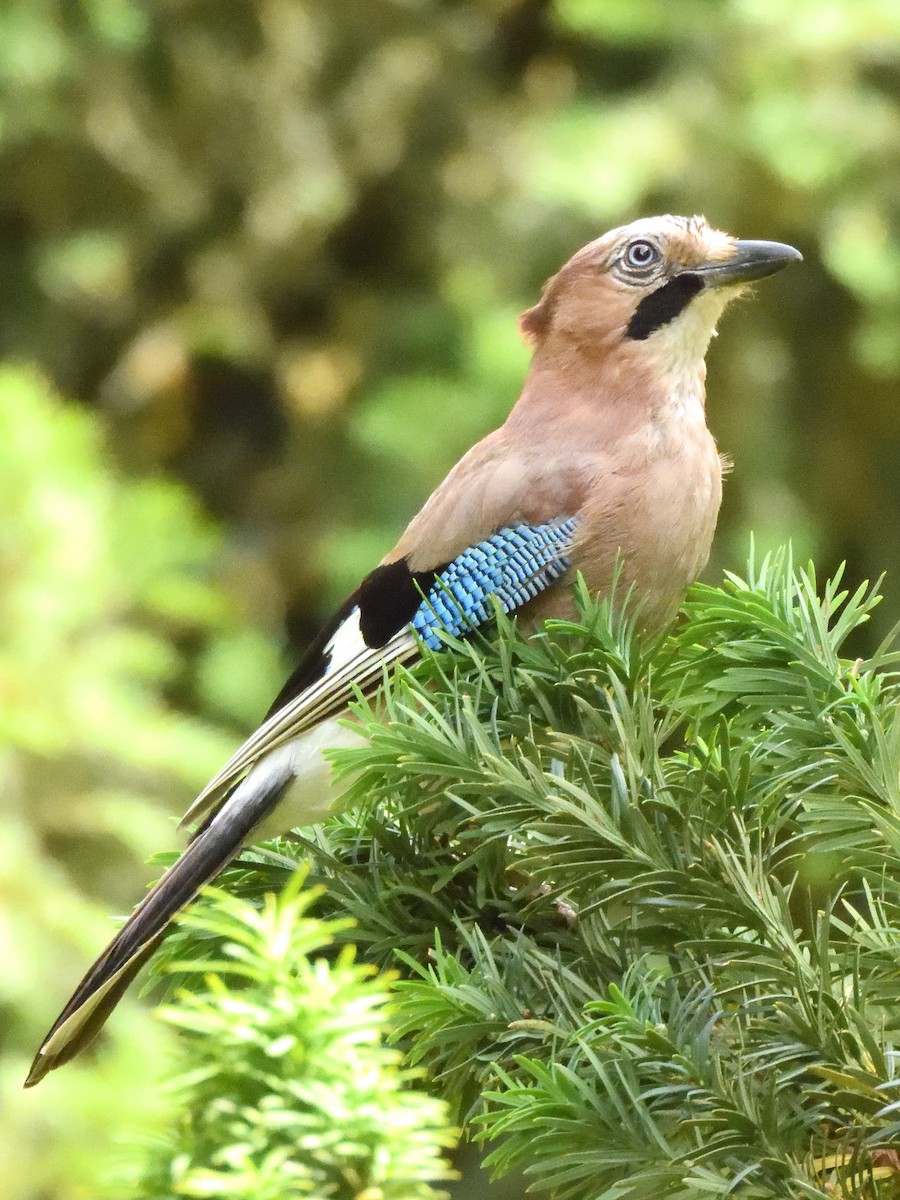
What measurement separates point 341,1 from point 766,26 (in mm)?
1045

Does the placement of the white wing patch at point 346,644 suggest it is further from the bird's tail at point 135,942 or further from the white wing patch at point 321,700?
the bird's tail at point 135,942

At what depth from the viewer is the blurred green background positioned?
2.03m

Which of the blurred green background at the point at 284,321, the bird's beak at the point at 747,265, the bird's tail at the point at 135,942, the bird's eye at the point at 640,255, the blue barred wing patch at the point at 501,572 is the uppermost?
the blurred green background at the point at 284,321

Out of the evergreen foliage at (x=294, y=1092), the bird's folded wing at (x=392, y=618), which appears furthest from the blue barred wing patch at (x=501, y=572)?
the evergreen foliage at (x=294, y=1092)

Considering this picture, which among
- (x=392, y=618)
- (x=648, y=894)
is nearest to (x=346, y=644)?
(x=392, y=618)

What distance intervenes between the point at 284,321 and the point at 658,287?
6.65ft

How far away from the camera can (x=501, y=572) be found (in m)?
1.21

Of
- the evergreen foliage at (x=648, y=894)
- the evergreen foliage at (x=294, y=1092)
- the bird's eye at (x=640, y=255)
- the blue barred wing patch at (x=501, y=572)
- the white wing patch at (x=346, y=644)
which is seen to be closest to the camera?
the evergreen foliage at (x=294, y=1092)

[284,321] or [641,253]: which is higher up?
[284,321]

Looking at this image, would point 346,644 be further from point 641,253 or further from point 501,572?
point 641,253

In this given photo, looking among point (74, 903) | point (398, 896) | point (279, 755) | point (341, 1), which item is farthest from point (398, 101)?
point (398, 896)

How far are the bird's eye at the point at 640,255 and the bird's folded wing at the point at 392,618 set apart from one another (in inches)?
13.0

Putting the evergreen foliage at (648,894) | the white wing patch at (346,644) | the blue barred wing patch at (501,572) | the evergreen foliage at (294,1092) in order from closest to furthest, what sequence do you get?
the evergreen foliage at (294,1092)
the evergreen foliage at (648,894)
the blue barred wing patch at (501,572)
the white wing patch at (346,644)

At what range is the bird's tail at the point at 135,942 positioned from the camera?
104 cm
